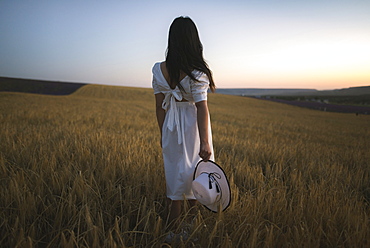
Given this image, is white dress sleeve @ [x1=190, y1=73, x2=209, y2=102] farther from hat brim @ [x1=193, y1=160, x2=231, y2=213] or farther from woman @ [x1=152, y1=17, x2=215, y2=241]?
hat brim @ [x1=193, y1=160, x2=231, y2=213]

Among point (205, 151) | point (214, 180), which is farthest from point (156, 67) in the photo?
point (214, 180)

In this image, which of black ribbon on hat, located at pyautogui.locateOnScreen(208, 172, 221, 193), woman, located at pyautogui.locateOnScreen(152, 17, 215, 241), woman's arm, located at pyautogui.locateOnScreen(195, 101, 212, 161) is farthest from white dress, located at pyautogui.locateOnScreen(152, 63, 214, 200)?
black ribbon on hat, located at pyautogui.locateOnScreen(208, 172, 221, 193)

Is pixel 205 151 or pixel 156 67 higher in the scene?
pixel 156 67

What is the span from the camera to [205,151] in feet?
4.86

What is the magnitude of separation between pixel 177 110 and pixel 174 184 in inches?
23.2

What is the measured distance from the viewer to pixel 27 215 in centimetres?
131

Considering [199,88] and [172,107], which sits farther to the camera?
[172,107]

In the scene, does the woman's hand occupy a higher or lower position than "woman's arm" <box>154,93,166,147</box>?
lower

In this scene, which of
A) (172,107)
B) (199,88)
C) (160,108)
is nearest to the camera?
(199,88)

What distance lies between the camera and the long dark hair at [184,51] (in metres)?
1.51

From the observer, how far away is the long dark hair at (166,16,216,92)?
4.95 ft

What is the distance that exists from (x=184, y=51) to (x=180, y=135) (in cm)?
64

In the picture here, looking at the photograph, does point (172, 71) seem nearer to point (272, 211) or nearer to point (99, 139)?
point (272, 211)

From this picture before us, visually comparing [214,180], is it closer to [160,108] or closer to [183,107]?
[183,107]
